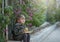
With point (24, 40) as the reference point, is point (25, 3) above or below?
above

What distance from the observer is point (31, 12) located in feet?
30.1

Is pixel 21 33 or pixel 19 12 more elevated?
pixel 19 12

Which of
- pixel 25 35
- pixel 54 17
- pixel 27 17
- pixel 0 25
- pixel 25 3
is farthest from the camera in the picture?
pixel 54 17

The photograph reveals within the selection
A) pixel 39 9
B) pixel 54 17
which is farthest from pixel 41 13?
pixel 54 17

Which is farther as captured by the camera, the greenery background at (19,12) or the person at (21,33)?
the person at (21,33)

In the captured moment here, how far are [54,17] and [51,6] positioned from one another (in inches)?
35.5

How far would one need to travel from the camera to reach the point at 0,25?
661 centimetres

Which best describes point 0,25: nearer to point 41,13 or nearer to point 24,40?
point 24,40

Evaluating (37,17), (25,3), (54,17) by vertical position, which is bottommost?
(54,17)

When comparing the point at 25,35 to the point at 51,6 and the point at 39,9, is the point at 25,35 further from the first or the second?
the point at 51,6

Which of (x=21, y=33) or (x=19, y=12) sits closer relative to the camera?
(x=21, y=33)

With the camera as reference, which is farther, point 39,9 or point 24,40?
point 39,9

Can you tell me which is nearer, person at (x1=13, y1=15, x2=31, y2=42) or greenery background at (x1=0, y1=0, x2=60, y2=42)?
greenery background at (x1=0, y1=0, x2=60, y2=42)

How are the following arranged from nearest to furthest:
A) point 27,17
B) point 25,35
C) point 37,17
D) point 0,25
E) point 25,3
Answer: point 0,25, point 25,35, point 27,17, point 25,3, point 37,17
